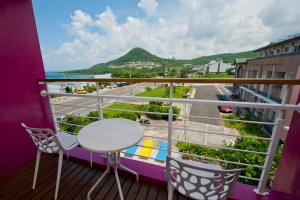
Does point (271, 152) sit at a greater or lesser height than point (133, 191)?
greater

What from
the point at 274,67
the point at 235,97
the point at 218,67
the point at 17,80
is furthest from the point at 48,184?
the point at 218,67

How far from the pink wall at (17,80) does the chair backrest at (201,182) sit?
192 centimetres

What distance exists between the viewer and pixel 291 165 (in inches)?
41.8

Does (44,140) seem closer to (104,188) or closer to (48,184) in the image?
(48,184)

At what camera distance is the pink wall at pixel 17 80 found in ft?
5.21

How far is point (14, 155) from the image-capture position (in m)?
1.74

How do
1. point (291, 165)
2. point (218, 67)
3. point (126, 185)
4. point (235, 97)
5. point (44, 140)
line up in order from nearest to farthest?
point (291, 165) < point (44, 140) < point (126, 185) < point (235, 97) < point (218, 67)

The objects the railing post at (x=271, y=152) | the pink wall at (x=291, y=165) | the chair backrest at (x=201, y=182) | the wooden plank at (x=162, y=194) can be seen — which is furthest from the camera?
the wooden plank at (x=162, y=194)

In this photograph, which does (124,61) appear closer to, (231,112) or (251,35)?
(251,35)

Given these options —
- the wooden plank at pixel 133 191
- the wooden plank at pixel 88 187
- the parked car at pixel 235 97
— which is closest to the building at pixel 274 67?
the parked car at pixel 235 97

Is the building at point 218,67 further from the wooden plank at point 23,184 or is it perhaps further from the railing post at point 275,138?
the wooden plank at point 23,184

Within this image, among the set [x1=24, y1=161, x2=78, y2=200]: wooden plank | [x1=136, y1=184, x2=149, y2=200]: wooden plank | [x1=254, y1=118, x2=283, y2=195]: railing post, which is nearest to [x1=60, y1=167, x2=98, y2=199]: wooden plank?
[x1=24, y1=161, x2=78, y2=200]: wooden plank

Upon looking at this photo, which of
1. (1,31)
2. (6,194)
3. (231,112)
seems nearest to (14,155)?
(6,194)

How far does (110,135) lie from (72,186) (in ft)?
2.69
